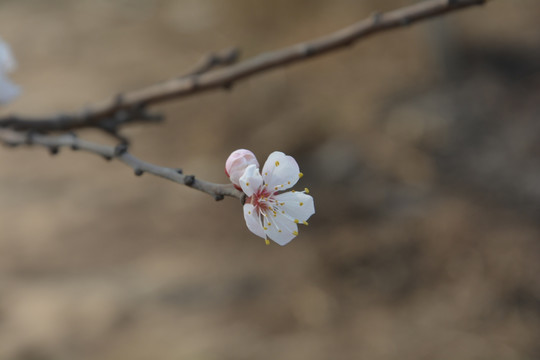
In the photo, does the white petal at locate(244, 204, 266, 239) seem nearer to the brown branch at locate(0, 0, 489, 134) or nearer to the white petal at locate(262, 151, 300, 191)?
the white petal at locate(262, 151, 300, 191)

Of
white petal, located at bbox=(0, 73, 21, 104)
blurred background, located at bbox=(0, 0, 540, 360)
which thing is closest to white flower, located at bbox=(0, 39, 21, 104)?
white petal, located at bbox=(0, 73, 21, 104)

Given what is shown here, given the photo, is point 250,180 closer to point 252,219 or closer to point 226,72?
point 252,219

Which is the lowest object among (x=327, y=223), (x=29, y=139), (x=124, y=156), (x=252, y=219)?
(x=252, y=219)

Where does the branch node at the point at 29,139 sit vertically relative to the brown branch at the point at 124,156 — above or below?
above

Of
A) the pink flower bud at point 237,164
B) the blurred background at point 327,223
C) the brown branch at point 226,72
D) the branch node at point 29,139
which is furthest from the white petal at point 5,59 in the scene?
the blurred background at point 327,223

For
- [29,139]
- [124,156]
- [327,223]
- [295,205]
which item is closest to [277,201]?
[295,205]

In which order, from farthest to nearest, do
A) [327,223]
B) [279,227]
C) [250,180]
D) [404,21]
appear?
1. [327,223]
2. [404,21]
3. [279,227]
4. [250,180]

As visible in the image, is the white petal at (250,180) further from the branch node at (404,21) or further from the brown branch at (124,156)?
the branch node at (404,21)
